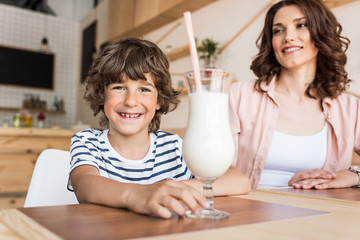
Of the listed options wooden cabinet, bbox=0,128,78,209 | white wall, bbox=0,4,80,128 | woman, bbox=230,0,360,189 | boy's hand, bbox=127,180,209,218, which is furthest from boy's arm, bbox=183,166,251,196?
white wall, bbox=0,4,80,128

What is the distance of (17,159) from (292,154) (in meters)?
2.43

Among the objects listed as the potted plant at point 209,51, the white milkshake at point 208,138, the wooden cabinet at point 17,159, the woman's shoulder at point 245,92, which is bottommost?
the wooden cabinet at point 17,159

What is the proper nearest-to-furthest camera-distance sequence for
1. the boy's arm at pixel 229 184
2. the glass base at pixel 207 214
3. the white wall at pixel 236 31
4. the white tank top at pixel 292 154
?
the glass base at pixel 207 214, the boy's arm at pixel 229 184, the white tank top at pixel 292 154, the white wall at pixel 236 31

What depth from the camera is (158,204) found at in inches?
23.1

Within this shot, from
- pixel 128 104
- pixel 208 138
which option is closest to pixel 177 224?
pixel 208 138

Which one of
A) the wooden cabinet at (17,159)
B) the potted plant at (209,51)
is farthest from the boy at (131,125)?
the potted plant at (209,51)

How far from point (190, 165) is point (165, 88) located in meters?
0.68

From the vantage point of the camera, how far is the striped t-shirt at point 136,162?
1143 millimetres

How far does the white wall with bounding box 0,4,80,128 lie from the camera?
6457 mm

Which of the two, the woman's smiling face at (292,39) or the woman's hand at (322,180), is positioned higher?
the woman's smiling face at (292,39)

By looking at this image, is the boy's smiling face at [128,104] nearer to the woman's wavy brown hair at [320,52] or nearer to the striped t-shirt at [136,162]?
the striped t-shirt at [136,162]

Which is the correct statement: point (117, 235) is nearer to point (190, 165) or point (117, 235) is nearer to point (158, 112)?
point (190, 165)

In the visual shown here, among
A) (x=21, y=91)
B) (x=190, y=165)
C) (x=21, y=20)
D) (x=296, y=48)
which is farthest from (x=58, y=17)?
(x=190, y=165)

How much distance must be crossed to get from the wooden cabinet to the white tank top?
2255mm
